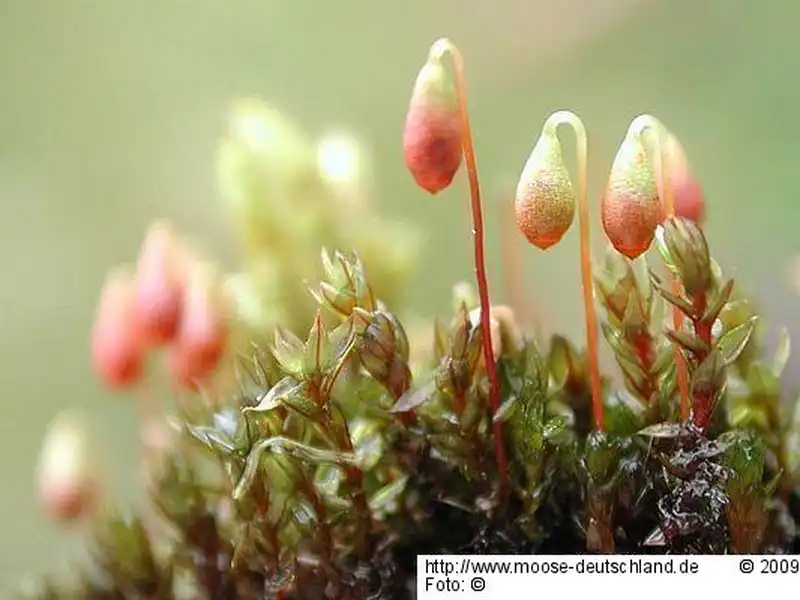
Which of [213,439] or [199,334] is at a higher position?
[199,334]

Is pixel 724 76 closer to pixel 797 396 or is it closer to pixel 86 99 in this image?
pixel 797 396

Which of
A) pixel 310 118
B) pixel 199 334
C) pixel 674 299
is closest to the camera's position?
pixel 674 299

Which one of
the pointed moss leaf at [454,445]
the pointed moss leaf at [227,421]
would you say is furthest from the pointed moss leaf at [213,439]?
the pointed moss leaf at [454,445]

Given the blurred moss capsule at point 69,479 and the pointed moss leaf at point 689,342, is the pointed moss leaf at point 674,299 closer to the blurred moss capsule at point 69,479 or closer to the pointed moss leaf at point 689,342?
the pointed moss leaf at point 689,342

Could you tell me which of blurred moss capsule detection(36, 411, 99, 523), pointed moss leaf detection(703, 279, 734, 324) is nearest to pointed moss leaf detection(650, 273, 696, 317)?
pointed moss leaf detection(703, 279, 734, 324)

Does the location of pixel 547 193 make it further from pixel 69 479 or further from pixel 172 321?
pixel 69 479

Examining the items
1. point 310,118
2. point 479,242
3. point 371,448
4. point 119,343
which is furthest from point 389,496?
point 310,118

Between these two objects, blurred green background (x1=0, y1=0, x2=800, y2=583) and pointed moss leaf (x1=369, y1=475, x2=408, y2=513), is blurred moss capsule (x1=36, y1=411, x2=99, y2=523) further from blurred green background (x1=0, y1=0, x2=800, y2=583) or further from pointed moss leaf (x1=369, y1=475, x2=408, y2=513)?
pointed moss leaf (x1=369, y1=475, x2=408, y2=513)
